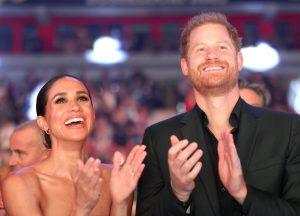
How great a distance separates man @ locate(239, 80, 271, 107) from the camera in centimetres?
399

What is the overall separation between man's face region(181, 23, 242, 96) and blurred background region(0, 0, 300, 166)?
5.24 metres

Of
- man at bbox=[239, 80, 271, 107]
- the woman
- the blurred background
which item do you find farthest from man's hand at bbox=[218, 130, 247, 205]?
the blurred background

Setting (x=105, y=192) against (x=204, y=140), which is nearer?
(x=204, y=140)

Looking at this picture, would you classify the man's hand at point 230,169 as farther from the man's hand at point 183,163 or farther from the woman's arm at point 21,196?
the woman's arm at point 21,196

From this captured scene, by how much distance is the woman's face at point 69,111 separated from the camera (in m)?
3.13

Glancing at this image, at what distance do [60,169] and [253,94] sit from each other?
4.00 ft

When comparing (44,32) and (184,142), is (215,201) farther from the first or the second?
(44,32)

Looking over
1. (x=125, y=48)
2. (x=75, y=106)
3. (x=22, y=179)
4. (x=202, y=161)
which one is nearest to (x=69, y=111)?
(x=75, y=106)

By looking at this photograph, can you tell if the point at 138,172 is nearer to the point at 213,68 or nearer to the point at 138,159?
the point at 138,159

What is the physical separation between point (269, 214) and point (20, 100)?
6420 millimetres

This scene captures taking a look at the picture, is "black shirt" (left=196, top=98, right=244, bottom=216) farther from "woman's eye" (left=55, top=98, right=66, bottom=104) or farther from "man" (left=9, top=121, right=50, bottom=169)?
"man" (left=9, top=121, right=50, bottom=169)

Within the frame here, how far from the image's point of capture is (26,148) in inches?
150

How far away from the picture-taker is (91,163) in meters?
2.77

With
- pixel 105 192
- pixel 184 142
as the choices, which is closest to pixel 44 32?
pixel 105 192
